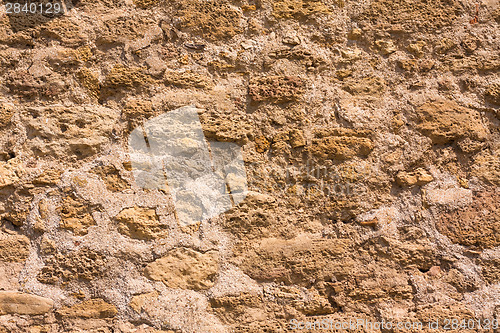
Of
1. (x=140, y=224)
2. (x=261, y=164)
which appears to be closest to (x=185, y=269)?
(x=140, y=224)

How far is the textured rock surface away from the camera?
160 cm

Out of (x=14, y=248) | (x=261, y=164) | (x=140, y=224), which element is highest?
(x=261, y=164)

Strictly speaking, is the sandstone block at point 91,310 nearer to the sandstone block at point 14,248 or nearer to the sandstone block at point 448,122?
the sandstone block at point 14,248

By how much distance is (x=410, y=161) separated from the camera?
5.73 feet

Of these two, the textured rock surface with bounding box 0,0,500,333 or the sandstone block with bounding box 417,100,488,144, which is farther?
the sandstone block with bounding box 417,100,488,144

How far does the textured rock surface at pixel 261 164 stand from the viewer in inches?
63.0

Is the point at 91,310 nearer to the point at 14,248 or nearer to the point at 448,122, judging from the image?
the point at 14,248

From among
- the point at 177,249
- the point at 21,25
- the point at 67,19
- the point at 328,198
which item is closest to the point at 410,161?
the point at 328,198

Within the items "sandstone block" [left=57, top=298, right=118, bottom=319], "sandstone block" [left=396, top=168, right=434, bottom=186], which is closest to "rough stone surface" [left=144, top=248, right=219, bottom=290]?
"sandstone block" [left=57, top=298, right=118, bottom=319]

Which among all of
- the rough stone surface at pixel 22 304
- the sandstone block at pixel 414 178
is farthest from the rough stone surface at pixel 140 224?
the sandstone block at pixel 414 178

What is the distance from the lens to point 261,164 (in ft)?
5.62

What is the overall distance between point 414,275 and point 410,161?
46 centimetres

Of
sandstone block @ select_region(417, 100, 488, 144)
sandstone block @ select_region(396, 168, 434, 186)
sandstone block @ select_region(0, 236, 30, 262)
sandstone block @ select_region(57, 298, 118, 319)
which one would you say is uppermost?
sandstone block @ select_region(417, 100, 488, 144)

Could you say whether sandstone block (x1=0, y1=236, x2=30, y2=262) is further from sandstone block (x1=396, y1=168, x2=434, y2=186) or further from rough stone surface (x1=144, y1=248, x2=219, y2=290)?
sandstone block (x1=396, y1=168, x2=434, y2=186)
